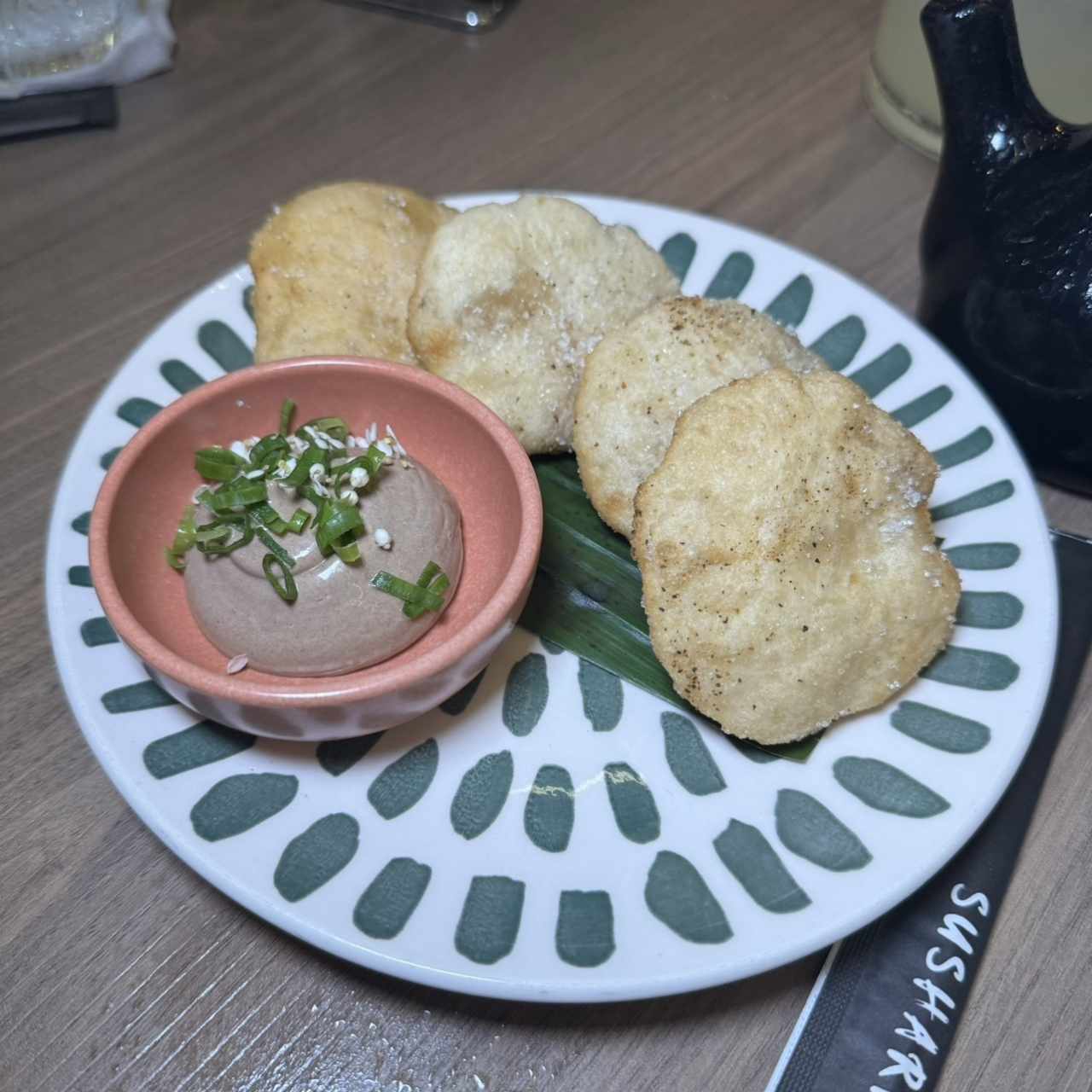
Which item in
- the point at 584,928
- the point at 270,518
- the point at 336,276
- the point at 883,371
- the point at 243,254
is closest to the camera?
the point at 584,928

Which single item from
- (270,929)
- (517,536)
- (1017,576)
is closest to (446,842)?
(270,929)

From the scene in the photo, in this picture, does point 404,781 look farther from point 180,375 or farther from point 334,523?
point 180,375

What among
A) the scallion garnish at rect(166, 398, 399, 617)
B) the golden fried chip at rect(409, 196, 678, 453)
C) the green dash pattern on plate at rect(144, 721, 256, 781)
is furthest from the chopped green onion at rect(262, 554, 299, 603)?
the golden fried chip at rect(409, 196, 678, 453)

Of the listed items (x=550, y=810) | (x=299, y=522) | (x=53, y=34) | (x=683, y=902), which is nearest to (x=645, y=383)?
(x=299, y=522)

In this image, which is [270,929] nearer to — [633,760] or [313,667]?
[313,667]

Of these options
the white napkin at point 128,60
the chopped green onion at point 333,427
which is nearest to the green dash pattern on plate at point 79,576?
the chopped green onion at point 333,427

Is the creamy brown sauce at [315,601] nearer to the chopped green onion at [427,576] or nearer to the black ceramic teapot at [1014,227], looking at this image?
the chopped green onion at [427,576]
